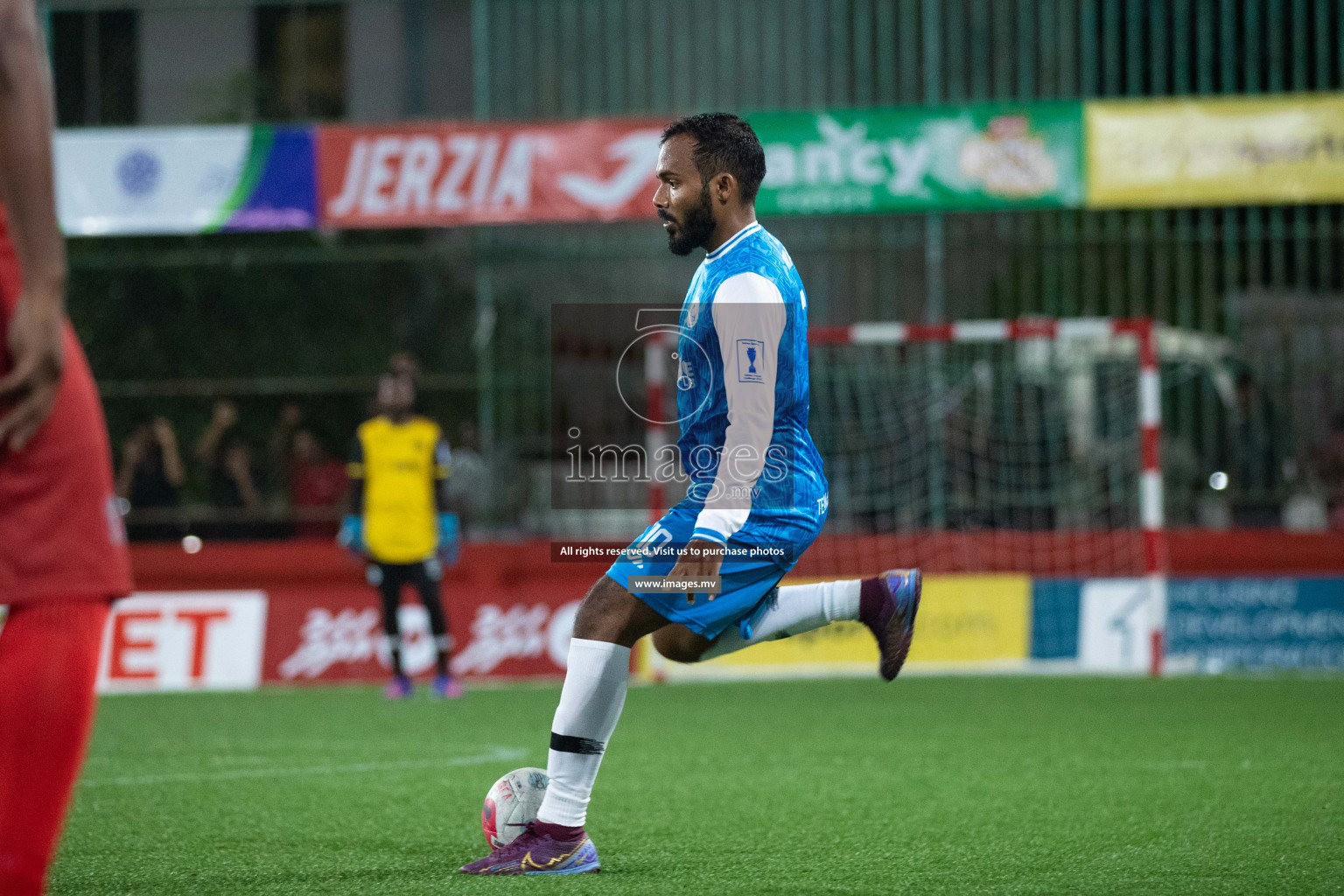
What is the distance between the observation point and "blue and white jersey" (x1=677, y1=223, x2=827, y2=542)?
4.44 m

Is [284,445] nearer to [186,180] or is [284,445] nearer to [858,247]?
[186,180]

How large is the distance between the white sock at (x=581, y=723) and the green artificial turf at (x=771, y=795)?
215 mm

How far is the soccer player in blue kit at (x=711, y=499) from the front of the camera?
443 centimetres

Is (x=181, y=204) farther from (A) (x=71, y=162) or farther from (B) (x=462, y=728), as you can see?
(B) (x=462, y=728)

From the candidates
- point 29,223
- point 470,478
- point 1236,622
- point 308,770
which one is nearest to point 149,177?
point 470,478

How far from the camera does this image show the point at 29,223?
2320 millimetres

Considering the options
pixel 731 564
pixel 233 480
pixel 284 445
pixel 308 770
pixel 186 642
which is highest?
pixel 731 564

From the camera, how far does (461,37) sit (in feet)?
51.1

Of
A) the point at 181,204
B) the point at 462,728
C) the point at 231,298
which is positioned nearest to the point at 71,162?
the point at 181,204

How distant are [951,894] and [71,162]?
11333mm

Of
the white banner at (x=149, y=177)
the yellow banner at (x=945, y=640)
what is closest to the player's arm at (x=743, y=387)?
the yellow banner at (x=945, y=640)

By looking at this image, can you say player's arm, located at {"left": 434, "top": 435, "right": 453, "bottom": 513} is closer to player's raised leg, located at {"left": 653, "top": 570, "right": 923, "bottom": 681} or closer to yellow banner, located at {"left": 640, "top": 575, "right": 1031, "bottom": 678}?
yellow banner, located at {"left": 640, "top": 575, "right": 1031, "bottom": 678}

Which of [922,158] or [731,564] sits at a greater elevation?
[922,158]

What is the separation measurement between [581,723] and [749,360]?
1.06 meters
